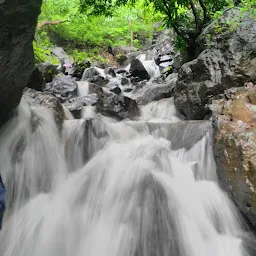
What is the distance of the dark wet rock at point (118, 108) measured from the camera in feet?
21.9

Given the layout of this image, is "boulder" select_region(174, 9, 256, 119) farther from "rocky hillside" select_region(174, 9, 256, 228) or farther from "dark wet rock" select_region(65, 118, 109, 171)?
"dark wet rock" select_region(65, 118, 109, 171)

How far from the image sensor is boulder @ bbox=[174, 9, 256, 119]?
16.8 ft

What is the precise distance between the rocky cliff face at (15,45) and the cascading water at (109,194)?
2.39 ft

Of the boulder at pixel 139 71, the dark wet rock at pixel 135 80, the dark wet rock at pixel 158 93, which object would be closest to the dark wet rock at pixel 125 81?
the dark wet rock at pixel 135 80

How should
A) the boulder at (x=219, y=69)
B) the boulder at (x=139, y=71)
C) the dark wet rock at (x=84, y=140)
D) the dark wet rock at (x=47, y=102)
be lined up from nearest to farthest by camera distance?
the dark wet rock at (x=84, y=140) → the dark wet rock at (x=47, y=102) → the boulder at (x=219, y=69) → the boulder at (x=139, y=71)

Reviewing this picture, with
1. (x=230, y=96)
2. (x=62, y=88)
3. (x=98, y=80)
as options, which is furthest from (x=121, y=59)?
(x=230, y=96)

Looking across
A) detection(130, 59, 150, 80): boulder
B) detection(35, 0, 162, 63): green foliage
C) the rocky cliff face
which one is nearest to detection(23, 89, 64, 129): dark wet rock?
the rocky cliff face

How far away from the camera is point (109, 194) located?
11.5 ft

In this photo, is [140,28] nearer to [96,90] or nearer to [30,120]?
[96,90]

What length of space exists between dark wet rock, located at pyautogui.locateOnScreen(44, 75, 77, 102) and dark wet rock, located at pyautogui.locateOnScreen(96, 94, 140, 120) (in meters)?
1.35

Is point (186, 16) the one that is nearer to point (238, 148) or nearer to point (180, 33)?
point (180, 33)

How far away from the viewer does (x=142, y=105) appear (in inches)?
324

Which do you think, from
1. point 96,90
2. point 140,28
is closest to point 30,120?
point 96,90

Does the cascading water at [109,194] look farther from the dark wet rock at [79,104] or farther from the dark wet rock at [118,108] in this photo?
the dark wet rock at [118,108]
